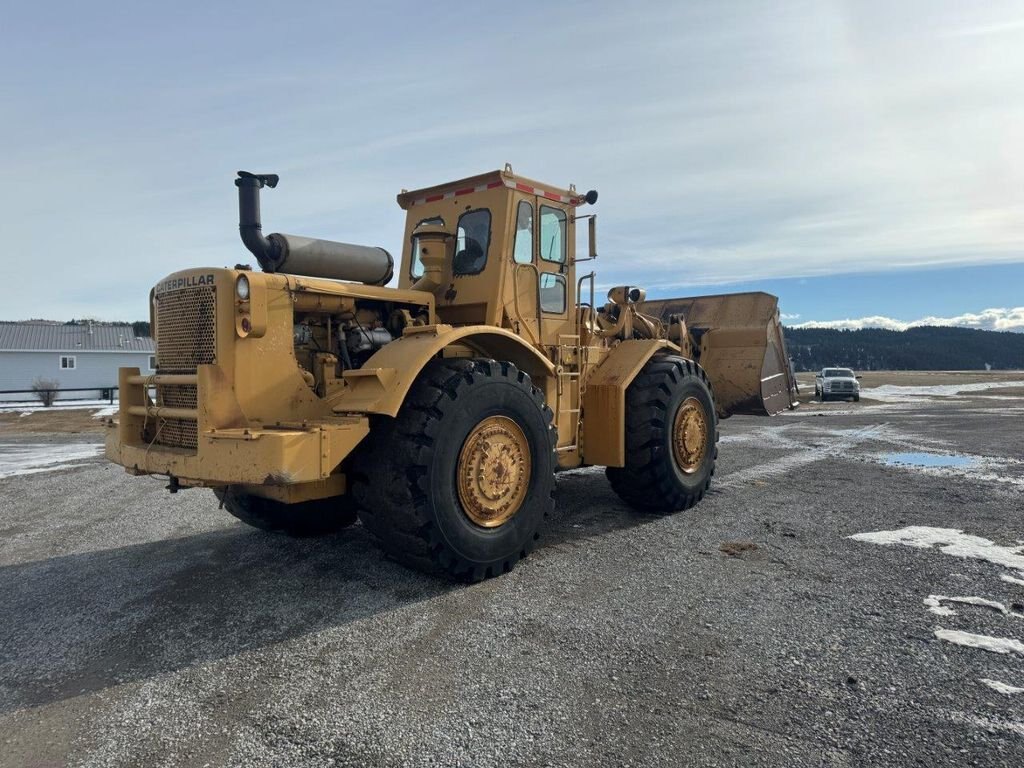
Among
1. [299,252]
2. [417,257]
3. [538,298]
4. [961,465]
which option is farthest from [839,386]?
[299,252]

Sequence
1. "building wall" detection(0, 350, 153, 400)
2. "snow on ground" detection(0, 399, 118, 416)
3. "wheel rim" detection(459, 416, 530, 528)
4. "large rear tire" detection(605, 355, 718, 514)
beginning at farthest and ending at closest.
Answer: "building wall" detection(0, 350, 153, 400), "snow on ground" detection(0, 399, 118, 416), "large rear tire" detection(605, 355, 718, 514), "wheel rim" detection(459, 416, 530, 528)

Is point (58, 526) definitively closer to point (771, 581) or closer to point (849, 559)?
point (771, 581)

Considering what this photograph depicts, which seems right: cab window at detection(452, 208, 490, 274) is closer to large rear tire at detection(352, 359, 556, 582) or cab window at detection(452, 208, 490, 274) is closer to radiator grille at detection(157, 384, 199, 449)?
large rear tire at detection(352, 359, 556, 582)

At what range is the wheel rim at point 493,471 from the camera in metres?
4.86

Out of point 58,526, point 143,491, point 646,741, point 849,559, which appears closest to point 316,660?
point 646,741

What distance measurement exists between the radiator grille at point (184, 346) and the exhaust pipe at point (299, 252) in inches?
19.7

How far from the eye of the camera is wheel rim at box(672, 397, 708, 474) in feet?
23.5

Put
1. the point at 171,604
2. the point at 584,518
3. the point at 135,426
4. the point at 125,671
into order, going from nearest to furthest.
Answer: the point at 125,671 < the point at 171,604 < the point at 135,426 < the point at 584,518

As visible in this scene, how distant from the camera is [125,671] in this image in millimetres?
3570

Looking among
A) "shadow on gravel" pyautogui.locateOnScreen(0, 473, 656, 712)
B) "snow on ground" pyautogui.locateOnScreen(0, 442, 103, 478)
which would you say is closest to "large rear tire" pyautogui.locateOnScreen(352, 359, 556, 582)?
"shadow on gravel" pyautogui.locateOnScreen(0, 473, 656, 712)

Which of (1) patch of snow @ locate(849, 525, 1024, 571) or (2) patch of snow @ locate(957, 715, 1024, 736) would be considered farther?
(1) patch of snow @ locate(849, 525, 1024, 571)

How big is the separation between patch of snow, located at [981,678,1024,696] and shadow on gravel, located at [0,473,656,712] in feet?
9.75

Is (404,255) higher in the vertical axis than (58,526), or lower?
higher

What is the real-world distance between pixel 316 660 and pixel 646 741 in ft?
5.78
